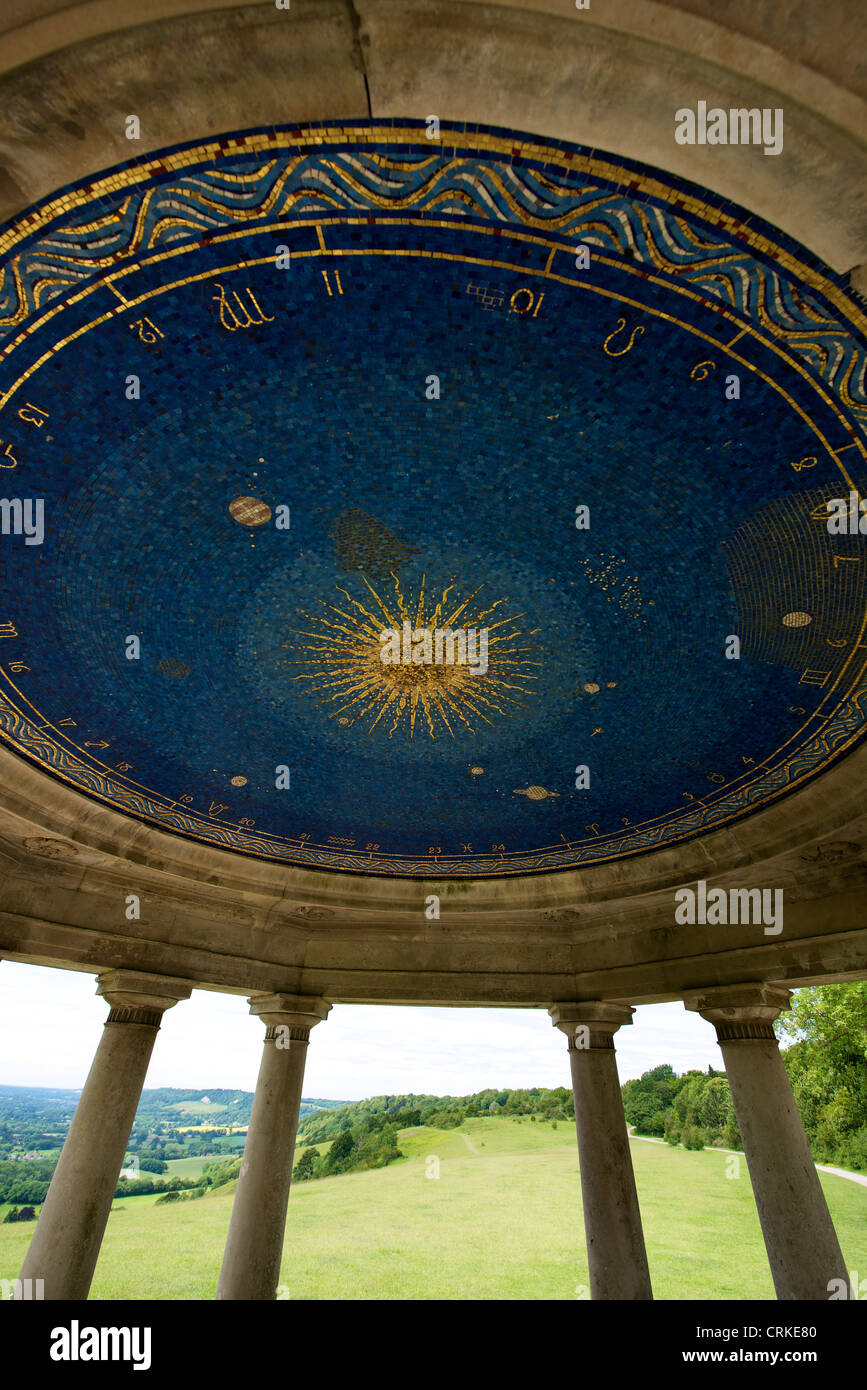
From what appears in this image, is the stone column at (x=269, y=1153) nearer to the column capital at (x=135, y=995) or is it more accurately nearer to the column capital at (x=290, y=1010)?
the column capital at (x=290, y=1010)

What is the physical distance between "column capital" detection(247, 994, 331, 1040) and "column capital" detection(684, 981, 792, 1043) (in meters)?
7.23

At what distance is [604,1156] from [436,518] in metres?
11.6

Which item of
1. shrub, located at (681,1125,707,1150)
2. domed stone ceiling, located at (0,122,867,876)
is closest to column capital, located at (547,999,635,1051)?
domed stone ceiling, located at (0,122,867,876)

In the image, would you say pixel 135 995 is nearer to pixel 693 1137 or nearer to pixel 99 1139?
pixel 99 1139

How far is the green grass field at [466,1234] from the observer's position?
773 inches

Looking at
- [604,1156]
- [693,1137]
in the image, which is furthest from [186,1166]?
[604,1156]

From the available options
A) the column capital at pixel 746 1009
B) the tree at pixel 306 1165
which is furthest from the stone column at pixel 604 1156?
the tree at pixel 306 1165

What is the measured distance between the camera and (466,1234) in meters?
22.8

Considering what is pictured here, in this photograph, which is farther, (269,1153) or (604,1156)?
(604,1156)

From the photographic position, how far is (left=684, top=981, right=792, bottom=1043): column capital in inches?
452

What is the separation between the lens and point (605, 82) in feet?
11.7

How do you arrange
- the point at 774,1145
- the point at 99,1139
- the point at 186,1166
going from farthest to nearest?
the point at 186,1166
the point at 99,1139
the point at 774,1145

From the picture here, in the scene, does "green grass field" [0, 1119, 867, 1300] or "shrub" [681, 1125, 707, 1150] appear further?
"shrub" [681, 1125, 707, 1150]

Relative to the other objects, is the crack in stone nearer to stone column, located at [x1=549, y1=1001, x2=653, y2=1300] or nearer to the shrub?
stone column, located at [x1=549, y1=1001, x2=653, y2=1300]
